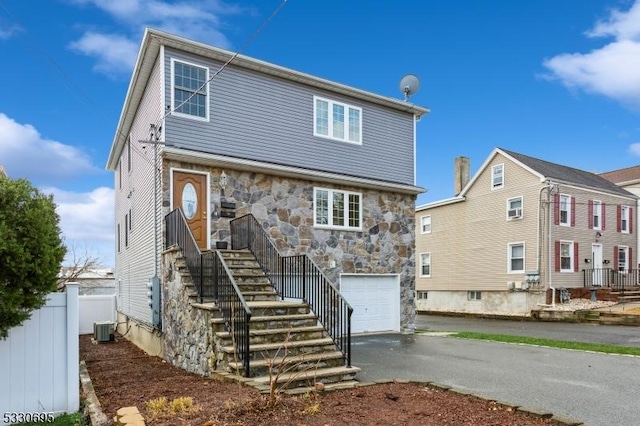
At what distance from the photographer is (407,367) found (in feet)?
27.6

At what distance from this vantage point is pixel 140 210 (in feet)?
41.8

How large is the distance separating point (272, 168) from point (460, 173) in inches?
641

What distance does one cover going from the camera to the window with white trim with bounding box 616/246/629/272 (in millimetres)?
23141

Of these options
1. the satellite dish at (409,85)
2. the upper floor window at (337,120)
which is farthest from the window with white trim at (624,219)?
the upper floor window at (337,120)

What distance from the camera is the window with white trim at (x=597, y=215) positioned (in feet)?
72.7

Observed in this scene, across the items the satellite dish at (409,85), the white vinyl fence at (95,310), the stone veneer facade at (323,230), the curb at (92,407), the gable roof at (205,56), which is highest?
the satellite dish at (409,85)

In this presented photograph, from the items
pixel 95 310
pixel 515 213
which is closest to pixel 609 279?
pixel 515 213

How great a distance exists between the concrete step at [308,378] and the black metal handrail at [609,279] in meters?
18.9

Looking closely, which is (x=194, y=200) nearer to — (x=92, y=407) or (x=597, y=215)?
(x=92, y=407)

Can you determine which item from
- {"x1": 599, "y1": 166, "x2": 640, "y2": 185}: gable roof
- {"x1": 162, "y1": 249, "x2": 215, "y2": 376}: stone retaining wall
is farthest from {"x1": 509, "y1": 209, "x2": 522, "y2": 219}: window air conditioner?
{"x1": 162, "y1": 249, "x2": 215, "y2": 376}: stone retaining wall

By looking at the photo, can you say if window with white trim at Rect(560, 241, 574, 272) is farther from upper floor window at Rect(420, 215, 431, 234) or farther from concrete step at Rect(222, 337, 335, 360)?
concrete step at Rect(222, 337, 335, 360)

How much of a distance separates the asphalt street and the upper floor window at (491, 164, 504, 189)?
35.8ft

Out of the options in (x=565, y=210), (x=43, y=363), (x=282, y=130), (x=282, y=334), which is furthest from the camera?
(x=565, y=210)

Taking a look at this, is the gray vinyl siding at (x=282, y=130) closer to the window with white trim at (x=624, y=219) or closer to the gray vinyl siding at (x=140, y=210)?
the gray vinyl siding at (x=140, y=210)
